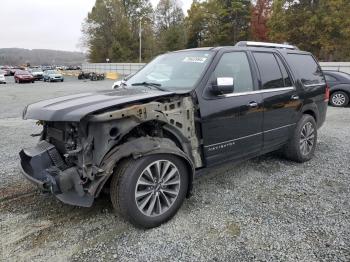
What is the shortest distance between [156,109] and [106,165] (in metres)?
0.73

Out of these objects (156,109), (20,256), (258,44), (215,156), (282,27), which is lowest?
(20,256)

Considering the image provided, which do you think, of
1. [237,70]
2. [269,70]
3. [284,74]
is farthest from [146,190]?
[284,74]

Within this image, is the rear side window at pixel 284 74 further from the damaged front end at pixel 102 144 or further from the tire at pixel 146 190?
the tire at pixel 146 190

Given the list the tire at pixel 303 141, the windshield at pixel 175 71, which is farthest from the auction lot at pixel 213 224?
the windshield at pixel 175 71

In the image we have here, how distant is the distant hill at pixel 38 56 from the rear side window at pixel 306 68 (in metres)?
130

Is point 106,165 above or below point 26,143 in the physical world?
above

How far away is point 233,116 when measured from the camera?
3.92m

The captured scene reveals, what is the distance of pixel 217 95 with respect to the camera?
12.2 ft

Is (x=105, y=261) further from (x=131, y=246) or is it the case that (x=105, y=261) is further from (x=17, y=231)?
(x=17, y=231)

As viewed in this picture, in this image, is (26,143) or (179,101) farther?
(26,143)

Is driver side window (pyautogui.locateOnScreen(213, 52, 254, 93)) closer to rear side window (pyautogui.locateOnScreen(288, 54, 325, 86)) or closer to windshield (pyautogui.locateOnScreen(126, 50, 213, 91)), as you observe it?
windshield (pyautogui.locateOnScreen(126, 50, 213, 91))

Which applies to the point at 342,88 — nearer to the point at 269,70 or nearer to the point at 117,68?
the point at 269,70

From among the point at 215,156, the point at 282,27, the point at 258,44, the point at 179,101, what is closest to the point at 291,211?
the point at 215,156

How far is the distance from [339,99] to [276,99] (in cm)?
892
